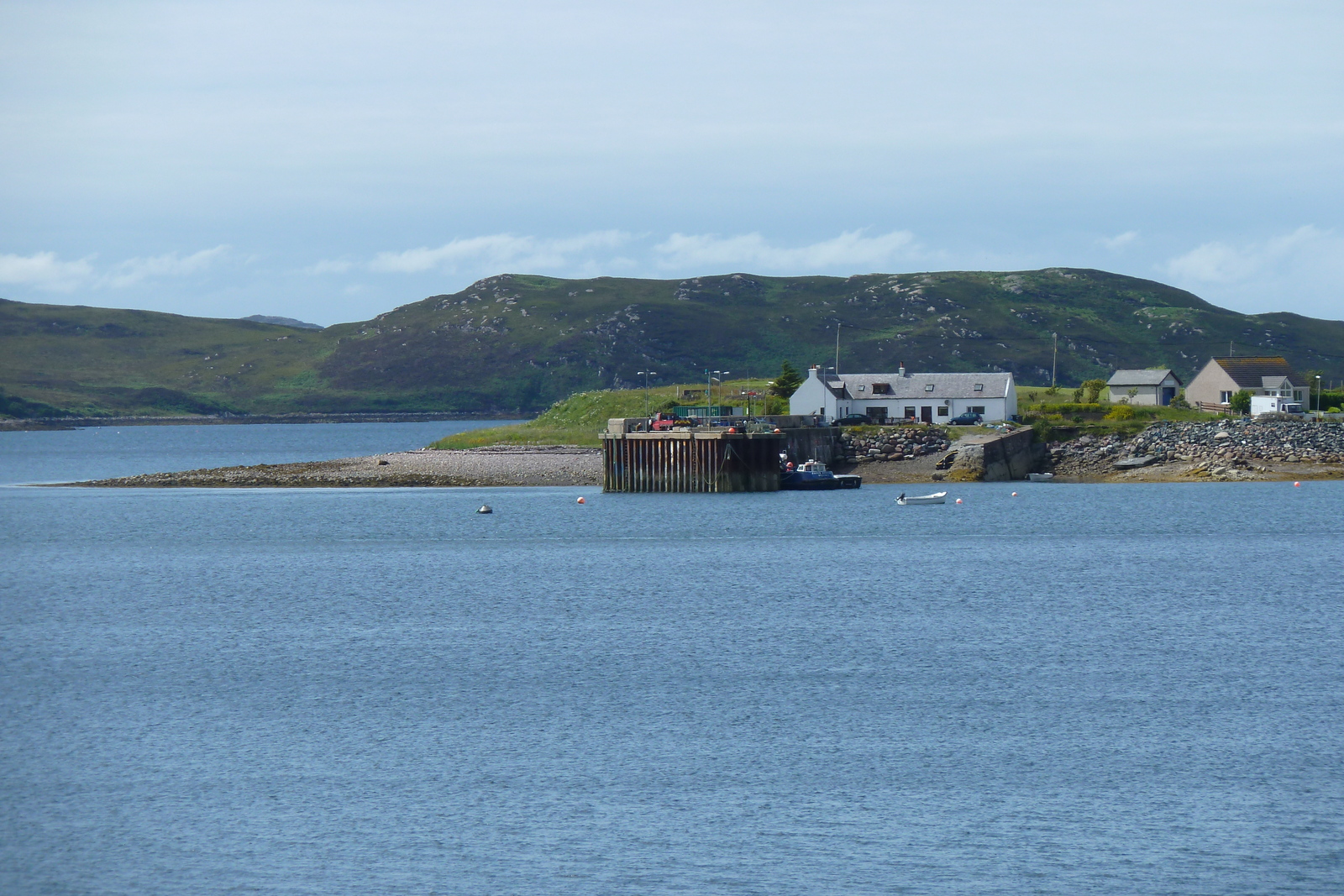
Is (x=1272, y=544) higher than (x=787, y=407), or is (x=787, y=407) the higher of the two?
(x=787, y=407)

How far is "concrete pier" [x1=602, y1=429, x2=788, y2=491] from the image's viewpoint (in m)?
103

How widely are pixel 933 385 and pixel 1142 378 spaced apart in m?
31.3

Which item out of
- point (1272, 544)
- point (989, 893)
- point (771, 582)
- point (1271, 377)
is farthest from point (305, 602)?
point (1271, 377)

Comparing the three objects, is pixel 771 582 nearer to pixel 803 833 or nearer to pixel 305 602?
pixel 305 602

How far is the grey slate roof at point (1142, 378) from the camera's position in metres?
146

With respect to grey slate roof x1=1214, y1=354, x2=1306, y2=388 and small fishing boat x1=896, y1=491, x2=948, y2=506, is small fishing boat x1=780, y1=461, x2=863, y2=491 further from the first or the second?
grey slate roof x1=1214, y1=354, x2=1306, y2=388

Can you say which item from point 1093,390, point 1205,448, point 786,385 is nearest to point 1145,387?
point 1093,390

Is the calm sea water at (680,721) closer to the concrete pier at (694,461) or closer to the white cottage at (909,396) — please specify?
the concrete pier at (694,461)

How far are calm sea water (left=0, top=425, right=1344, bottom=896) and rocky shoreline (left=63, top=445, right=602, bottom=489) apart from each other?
45683 mm

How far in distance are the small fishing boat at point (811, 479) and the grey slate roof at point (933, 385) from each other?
21514 millimetres

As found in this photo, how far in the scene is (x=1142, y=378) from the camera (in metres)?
146

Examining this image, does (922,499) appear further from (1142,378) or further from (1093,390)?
(1142,378)

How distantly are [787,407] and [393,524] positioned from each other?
54.8 m

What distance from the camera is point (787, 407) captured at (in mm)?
135500
